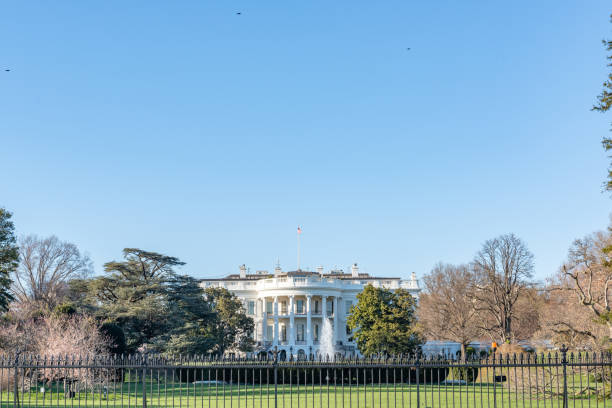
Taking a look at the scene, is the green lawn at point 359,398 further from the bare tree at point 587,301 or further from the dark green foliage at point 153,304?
the dark green foliage at point 153,304

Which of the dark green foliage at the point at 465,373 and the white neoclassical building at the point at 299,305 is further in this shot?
the white neoclassical building at the point at 299,305

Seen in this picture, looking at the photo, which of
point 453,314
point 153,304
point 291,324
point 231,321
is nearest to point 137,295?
point 153,304

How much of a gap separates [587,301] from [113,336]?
22.8 m

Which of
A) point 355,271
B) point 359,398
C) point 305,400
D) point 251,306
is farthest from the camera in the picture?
point 355,271

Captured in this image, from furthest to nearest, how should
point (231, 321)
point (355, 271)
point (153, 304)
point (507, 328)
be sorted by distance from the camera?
point (355, 271), point (231, 321), point (507, 328), point (153, 304)

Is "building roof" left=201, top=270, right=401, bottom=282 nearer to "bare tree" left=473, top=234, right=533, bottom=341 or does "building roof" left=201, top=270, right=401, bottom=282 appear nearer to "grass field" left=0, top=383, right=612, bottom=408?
"bare tree" left=473, top=234, right=533, bottom=341

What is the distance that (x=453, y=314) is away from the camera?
46312 mm

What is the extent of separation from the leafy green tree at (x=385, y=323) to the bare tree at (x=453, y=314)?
4.16 feet

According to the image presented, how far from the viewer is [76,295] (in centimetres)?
4541

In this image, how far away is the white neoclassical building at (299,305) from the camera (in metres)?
64.5

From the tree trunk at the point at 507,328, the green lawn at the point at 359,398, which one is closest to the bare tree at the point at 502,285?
the tree trunk at the point at 507,328

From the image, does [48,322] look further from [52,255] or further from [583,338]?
[52,255]

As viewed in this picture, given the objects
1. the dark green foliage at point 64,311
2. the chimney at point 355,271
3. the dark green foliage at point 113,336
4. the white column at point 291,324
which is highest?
the chimney at point 355,271

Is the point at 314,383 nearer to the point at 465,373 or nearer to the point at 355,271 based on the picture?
the point at 465,373
